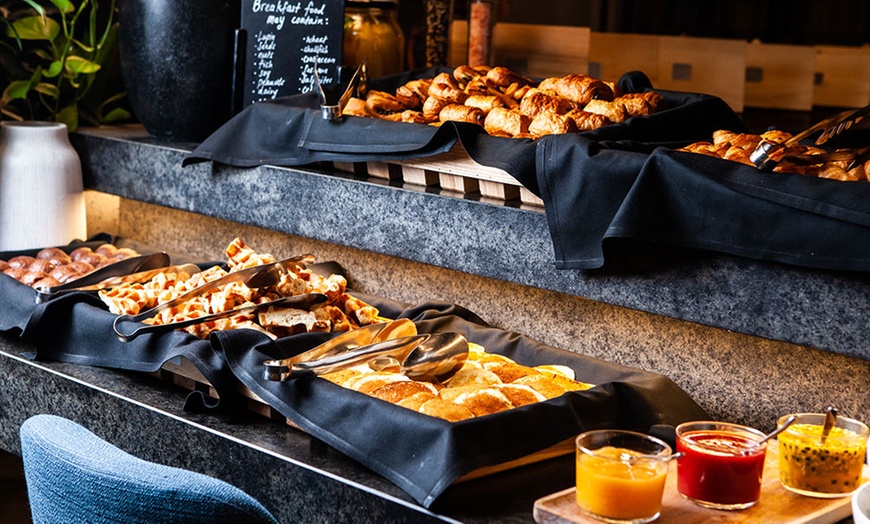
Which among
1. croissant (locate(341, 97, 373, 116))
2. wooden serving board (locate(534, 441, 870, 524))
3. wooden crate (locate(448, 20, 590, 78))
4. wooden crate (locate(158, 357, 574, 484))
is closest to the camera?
wooden serving board (locate(534, 441, 870, 524))

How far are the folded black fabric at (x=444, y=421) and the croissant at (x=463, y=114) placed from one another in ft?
1.64

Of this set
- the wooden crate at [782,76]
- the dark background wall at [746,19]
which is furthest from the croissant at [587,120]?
the dark background wall at [746,19]

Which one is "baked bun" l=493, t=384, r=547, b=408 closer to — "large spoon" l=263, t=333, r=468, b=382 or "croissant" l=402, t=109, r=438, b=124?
"large spoon" l=263, t=333, r=468, b=382

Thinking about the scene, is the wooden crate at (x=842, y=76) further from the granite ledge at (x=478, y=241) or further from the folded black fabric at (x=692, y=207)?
the folded black fabric at (x=692, y=207)

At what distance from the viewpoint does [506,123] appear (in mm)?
2119

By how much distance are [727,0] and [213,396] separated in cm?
422

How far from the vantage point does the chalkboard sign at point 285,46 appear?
8.80ft

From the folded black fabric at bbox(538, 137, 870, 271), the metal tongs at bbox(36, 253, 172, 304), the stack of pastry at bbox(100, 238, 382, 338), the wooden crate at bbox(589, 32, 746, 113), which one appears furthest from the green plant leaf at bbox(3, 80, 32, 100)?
the wooden crate at bbox(589, 32, 746, 113)

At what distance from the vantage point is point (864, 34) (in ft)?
17.3

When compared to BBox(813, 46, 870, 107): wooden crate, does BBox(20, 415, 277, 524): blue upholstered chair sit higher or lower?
lower

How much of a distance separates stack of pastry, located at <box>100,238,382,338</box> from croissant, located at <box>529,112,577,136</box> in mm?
442

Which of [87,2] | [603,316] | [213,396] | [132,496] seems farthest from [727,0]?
[132,496]

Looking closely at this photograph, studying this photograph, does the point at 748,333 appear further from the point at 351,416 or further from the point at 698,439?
the point at 351,416

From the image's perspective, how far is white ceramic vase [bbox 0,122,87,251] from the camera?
2.74 metres
